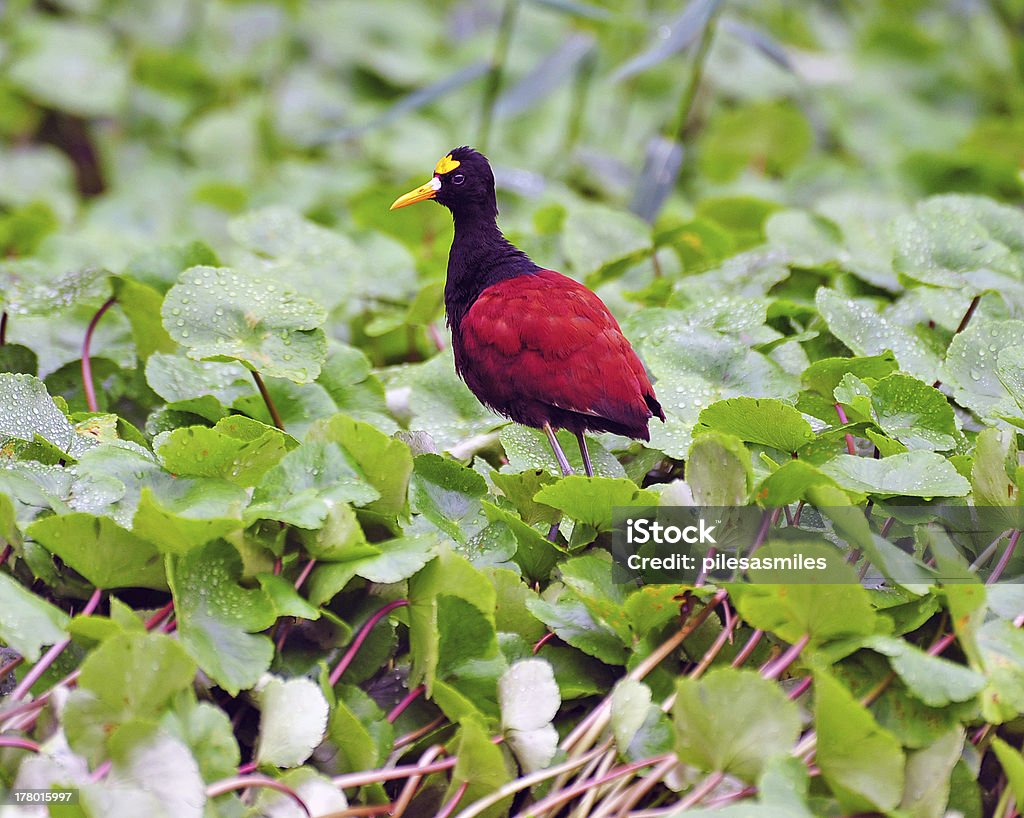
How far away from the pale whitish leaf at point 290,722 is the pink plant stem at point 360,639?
0.06 metres

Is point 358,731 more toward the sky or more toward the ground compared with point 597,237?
more toward the ground

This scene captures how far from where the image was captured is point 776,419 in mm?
1077

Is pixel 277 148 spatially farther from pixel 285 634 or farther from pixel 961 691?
pixel 961 691

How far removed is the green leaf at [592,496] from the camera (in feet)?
3.33

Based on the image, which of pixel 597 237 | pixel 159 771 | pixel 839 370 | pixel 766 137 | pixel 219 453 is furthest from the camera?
pixel 766 137

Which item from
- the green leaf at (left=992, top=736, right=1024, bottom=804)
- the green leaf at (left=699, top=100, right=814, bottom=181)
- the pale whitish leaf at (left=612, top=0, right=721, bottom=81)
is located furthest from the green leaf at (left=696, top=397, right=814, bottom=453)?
the green leaf at (left=699, top=100, right=814, bottom=181)

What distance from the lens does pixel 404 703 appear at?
0.96 meters

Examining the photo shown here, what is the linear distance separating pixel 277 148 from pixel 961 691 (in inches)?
95.7

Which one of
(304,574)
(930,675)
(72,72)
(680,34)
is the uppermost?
(680,34)

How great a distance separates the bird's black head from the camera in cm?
134

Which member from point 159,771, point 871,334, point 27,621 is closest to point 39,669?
point 27,621

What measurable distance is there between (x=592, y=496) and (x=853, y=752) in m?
0.32

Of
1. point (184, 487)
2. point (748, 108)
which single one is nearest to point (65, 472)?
point (184, 487)

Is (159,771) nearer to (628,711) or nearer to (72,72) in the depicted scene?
(628,711)
